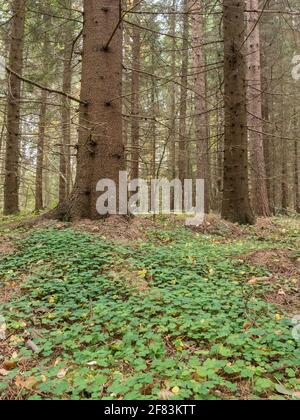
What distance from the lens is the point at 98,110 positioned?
23.3 ft

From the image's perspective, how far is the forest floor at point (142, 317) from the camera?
9.32ft

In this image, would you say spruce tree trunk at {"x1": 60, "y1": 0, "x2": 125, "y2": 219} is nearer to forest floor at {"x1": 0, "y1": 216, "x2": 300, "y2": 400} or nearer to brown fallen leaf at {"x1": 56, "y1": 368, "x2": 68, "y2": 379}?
forest floor at {"x1": 0, "y1": 216, "x2": 300, "y2": 400}

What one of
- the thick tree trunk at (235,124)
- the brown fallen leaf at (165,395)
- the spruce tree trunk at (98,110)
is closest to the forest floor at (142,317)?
the brown fallen leaf at (165,395)

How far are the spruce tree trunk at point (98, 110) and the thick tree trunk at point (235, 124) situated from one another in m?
2.88

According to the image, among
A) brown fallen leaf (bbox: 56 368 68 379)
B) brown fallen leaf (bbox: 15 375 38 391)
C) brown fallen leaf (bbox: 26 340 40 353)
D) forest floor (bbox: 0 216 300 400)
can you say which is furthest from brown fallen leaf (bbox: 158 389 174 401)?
brown fallen leaf (bbox: 26 340 40 353)

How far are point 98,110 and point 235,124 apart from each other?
3.44m

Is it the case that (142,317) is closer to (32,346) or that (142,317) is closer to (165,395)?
(32,346)

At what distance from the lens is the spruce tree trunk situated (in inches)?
276

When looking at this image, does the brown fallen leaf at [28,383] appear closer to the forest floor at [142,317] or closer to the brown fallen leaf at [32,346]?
the forest floor at [142,317]

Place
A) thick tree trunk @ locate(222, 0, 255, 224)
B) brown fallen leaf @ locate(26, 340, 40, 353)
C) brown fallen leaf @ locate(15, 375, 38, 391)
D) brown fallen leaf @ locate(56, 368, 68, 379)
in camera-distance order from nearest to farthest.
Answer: brown fallen leaf @ locate(15, 375, 38, 391) < brown fallen leaf @ locate(56, 368, 68, 379) < brown fallen leaf @ locate(26, 340, 40, 353) < thick tree trunk @ locate(222, 0, 255, 224)

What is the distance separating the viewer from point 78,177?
710 centimetres

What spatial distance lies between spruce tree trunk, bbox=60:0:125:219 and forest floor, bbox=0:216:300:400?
0.62m
